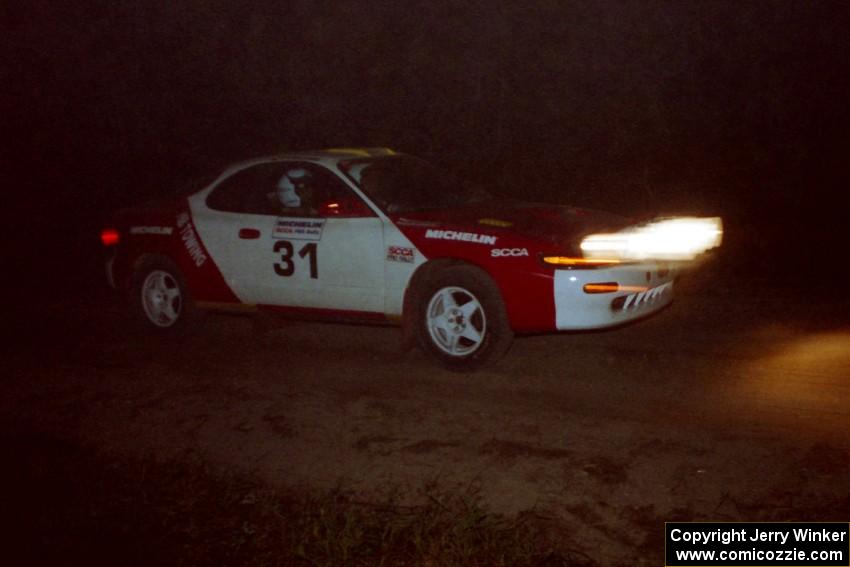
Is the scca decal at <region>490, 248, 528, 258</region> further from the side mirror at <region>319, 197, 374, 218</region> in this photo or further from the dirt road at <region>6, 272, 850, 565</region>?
the side mirror at <region>319, 197, 374, 218</region>

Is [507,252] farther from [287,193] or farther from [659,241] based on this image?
[287,193]

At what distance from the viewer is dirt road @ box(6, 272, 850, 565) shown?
4.82 metres

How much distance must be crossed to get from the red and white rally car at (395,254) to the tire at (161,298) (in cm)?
1

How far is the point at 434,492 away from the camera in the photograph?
5.01 meters

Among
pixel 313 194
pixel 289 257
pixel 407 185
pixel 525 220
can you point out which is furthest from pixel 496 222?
pixel 289 257

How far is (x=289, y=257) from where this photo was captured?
7.96 m

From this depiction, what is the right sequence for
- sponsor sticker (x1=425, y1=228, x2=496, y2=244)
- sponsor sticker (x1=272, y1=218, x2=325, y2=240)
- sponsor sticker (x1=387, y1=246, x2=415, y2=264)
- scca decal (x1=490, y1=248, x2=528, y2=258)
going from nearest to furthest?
scca decal (x1=490, y1=248, x2=528, y2=258)
sponsor sticker (x1=425, y1=228, x2=496, y2=244)
sponsor sticker (x1=387, y1=246, x2=415, y2=264)
sponsor sticker (x1=272, y1=218, x2=325, y2=240)

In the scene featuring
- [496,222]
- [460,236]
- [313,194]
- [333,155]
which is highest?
[333,155]

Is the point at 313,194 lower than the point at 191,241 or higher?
higher

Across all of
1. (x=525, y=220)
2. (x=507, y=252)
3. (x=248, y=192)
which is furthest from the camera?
(x=248, y=192)

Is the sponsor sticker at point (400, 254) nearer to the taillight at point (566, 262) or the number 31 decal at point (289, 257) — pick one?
the number 31 decal at point (289, 257)

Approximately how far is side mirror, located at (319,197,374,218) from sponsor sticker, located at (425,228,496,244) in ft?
1.92

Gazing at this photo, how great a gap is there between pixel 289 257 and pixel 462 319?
161cm
